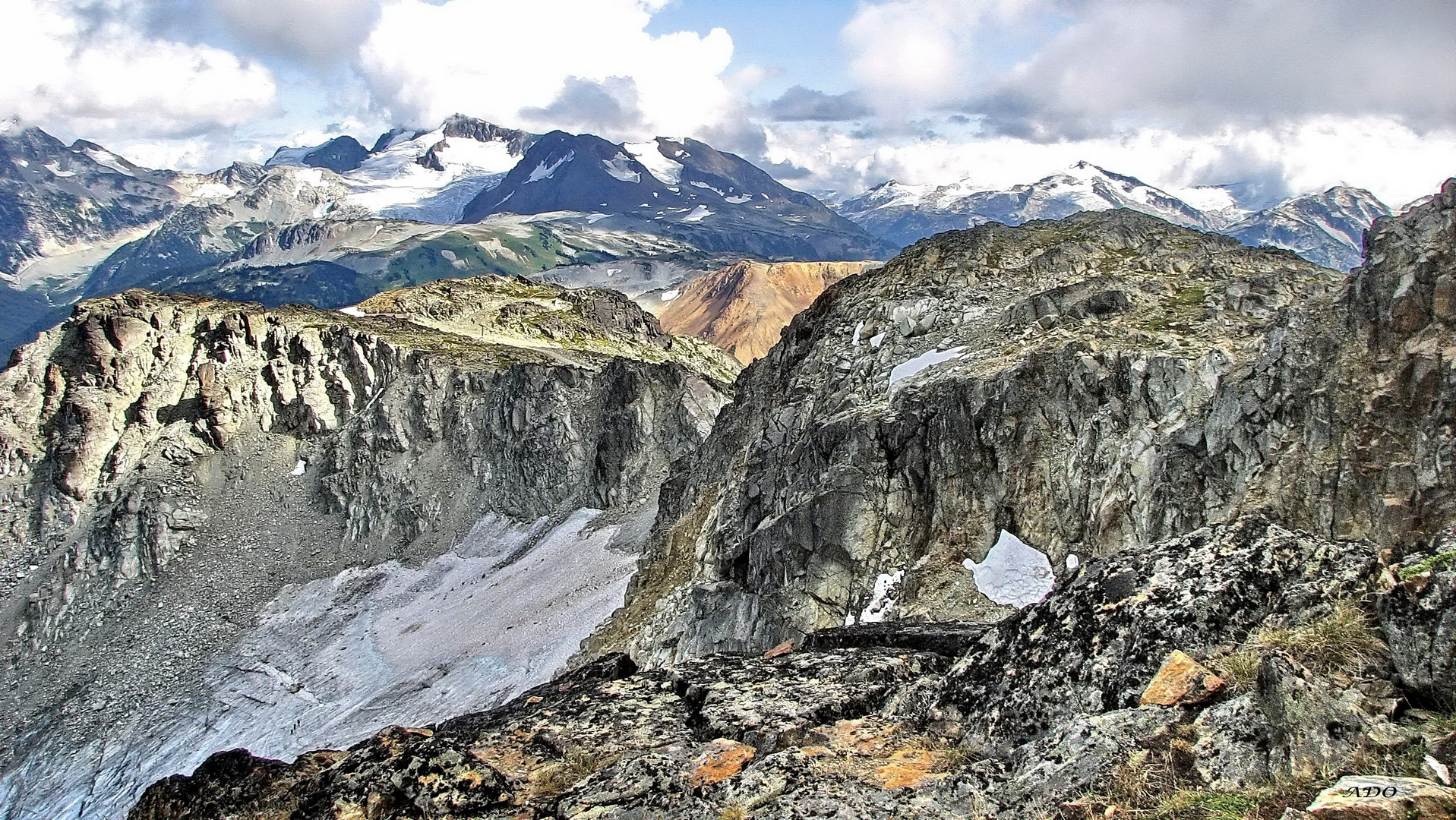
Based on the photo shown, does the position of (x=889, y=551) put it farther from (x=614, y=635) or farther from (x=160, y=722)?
(x=160, y=722)

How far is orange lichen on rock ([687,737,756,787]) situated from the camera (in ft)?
30.9

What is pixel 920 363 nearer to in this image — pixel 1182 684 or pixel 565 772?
pixel 1182 684

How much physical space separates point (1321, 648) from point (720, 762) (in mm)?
6404

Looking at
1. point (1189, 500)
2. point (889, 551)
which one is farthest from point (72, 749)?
point (1189, 500)

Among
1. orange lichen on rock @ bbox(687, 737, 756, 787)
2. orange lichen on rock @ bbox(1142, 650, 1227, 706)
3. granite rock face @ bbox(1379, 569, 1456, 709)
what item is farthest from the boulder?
orange lichen on rock @ bbox(687, 737, 756, 787)

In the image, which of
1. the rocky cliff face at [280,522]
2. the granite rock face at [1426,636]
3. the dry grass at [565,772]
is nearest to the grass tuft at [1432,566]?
the granite rock face at [1426,636]

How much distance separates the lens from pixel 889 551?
119 feet

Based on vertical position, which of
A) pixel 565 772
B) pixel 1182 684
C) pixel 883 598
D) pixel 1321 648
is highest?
pixel 1321 648

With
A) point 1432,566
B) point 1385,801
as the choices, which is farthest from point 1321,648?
point 1385,801

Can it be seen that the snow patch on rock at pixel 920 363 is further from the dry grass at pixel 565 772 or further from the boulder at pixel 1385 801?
the boulder at pixel 1385 801

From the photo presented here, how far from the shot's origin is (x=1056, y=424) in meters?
34.5

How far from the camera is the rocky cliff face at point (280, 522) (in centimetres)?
6231

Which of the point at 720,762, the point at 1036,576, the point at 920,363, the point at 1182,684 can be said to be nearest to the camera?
the point at 1182,684

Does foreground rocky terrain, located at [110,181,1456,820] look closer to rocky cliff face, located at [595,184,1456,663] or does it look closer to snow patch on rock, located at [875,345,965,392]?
rocky cliff face, located at [595,184,1456,663]
